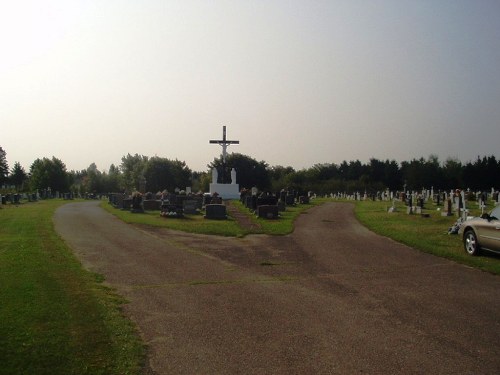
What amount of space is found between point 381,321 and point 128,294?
436 cm

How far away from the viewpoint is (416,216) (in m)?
24.7

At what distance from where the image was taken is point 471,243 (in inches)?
558

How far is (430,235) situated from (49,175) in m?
69.0

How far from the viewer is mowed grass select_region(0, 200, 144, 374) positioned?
214 inches

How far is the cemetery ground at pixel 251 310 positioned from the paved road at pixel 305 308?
3cm

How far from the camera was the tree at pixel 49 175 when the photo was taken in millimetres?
76250

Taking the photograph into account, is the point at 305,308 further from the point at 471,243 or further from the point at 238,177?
the point at 238,177

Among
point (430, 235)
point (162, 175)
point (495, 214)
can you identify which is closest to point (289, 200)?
point (430, 235)

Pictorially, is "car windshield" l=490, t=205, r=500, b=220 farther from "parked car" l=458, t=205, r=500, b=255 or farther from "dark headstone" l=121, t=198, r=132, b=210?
"dark headstone" l=121, t=198, r=132, b=210

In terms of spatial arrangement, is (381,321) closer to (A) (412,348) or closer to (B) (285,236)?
(A) (412,348)

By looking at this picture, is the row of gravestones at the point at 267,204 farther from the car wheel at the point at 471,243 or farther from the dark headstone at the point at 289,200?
the car wheel at the point at 471,243

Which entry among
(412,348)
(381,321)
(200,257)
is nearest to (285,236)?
(200,257)


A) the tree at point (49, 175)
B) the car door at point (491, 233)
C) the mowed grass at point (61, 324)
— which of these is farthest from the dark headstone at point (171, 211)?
the tree at point (49, 175)

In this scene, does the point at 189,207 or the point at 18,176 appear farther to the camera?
the point at 18,176
